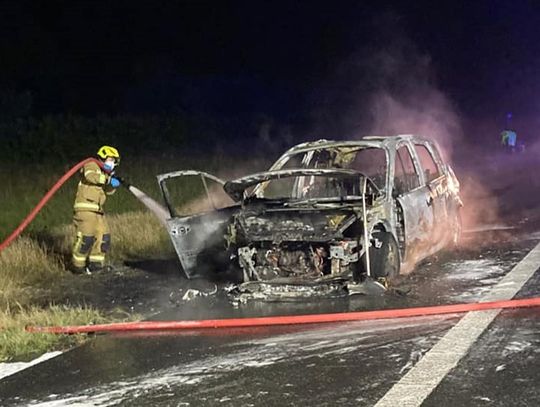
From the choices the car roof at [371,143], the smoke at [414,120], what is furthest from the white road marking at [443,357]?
the smoke at [414,120]

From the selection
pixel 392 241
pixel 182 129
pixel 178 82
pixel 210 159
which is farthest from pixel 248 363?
pixel 178 82

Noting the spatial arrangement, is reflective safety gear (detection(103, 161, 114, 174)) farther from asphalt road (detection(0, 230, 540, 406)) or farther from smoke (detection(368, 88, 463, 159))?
smoke (detection(368, 88, 463, 159))

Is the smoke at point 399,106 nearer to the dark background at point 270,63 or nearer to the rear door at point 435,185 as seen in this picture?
the dark background at point 270,63

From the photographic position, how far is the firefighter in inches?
373

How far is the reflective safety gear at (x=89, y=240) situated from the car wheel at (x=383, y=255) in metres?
3.74

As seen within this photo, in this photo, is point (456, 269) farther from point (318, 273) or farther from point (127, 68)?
point (127, 68)

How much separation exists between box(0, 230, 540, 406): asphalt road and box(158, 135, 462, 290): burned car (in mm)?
534

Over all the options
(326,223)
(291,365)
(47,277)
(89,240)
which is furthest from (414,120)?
(291,365)

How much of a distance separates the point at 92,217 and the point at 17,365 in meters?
3.96

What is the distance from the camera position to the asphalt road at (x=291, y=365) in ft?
15.4

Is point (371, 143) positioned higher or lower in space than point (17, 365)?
higher

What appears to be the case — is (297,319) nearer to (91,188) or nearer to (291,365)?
(291,365)

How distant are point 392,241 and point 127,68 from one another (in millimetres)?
40260

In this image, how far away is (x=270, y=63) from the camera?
52969mm
